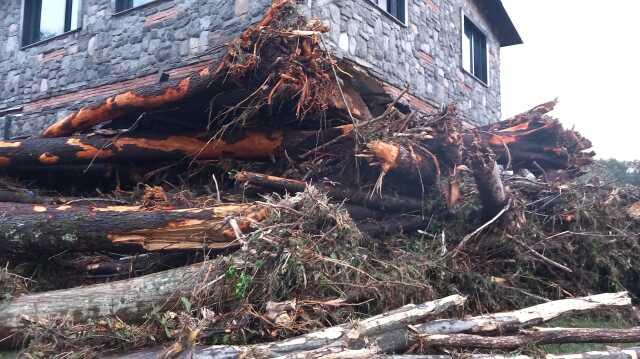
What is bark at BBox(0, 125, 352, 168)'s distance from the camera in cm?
534

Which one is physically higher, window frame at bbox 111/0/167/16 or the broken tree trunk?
window frame at bbox 111/0/167/16

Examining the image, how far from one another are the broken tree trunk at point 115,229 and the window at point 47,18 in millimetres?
5533

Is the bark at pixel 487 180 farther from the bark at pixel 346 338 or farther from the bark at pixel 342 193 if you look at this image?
the bark at pixel 346 338

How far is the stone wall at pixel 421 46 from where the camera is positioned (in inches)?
296

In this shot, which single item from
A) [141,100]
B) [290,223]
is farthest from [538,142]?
[141,100]

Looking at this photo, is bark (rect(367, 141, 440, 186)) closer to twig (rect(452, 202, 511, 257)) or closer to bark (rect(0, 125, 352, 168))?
twig (rect(452, 202, 511, 257))

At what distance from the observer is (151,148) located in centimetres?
539

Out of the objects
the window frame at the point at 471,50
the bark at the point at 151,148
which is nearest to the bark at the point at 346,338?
the bark at the point at 151,148

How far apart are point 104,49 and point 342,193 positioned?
17.1 feet

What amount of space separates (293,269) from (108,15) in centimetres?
652

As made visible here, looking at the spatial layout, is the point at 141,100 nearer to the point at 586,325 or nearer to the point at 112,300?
the point at 112,300

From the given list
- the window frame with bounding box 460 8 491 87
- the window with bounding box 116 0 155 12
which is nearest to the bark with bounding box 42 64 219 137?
the window with bounding box 116 0 155 12

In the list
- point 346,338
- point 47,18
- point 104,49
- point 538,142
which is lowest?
point 346,338

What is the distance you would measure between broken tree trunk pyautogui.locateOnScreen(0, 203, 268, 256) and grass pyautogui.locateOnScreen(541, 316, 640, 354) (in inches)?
87.1
